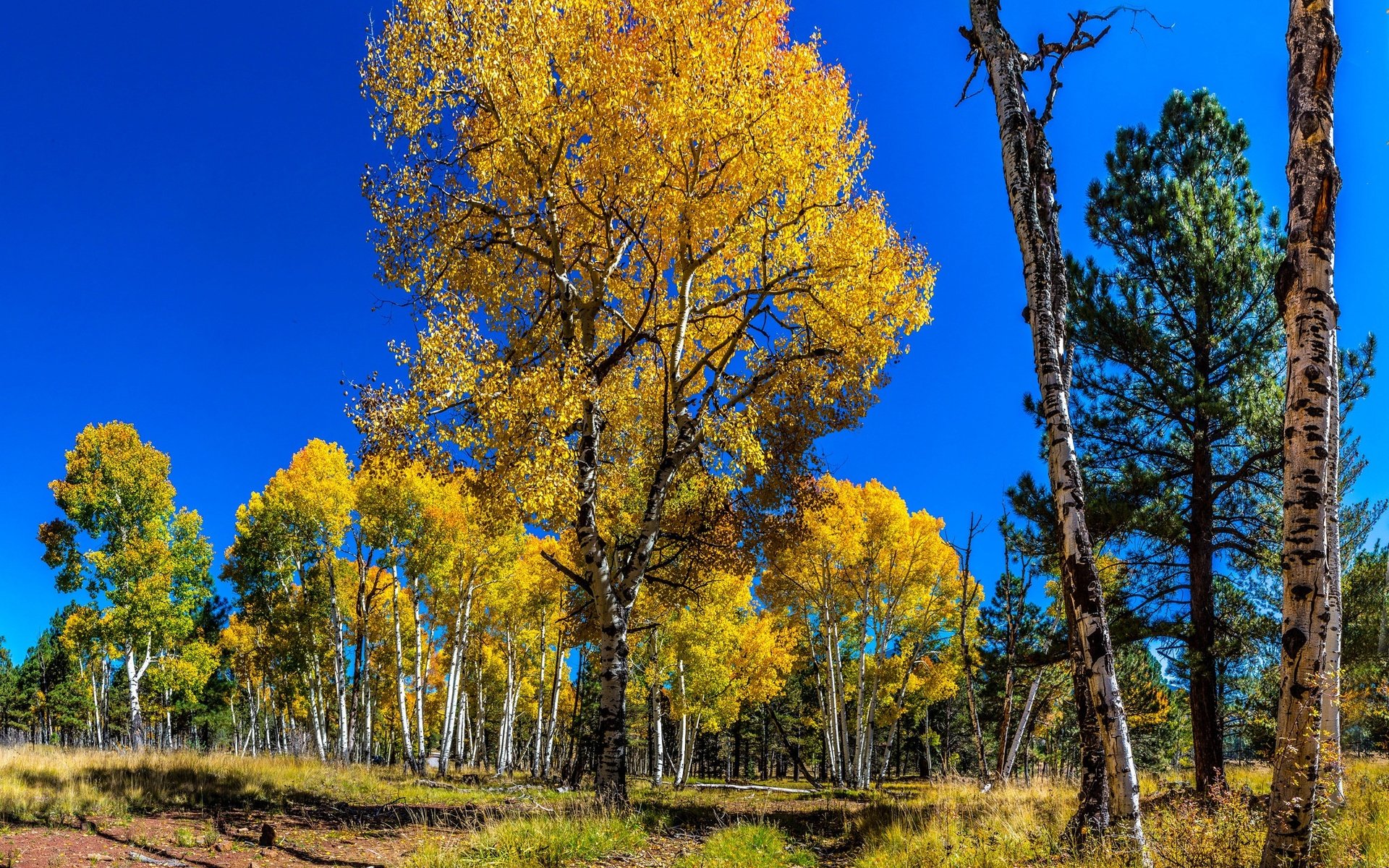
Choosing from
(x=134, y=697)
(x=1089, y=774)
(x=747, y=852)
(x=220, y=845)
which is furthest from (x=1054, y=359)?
(x=134, y=697)

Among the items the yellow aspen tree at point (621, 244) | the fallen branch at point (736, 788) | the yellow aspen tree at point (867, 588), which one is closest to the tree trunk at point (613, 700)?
the yellow aspen tree at point (621, 244)

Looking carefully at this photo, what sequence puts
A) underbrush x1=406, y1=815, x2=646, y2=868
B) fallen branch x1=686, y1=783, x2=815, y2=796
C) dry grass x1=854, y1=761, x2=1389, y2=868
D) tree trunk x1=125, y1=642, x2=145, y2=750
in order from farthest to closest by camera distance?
tree trunk x1=125, y1=642, x2=145, y2=750
fallen branch x1=686, y1=783, x2=815, y2=796
underbrush x1=406, y1=815, x2=646, y2=868
dry grass x1=854, y1=761, x2=1389, y2=868

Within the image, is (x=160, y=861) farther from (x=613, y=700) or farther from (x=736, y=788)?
(x=736, y=788)

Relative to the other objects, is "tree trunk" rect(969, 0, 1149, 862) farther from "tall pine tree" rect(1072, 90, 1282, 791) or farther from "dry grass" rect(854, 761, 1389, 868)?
"tall pine tree" rect(1072, 90, 1282, 791)

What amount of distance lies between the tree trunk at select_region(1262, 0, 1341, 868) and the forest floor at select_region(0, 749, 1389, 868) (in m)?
0.61

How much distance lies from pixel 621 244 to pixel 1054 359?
5923mm

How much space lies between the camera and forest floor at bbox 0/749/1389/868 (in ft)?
18.3

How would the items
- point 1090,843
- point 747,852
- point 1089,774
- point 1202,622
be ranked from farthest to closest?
point 1202,622, point 747,852, point 1089,774, point 1090,843

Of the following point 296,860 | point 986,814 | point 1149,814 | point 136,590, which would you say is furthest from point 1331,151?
point 136,590

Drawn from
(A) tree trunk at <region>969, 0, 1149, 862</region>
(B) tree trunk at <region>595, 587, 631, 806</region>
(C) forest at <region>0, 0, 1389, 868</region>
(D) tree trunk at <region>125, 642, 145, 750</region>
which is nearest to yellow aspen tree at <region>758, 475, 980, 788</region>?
(C) forest at <region>0, 0, 1389, 868</region>

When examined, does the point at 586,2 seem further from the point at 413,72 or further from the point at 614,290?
the point at 614,290

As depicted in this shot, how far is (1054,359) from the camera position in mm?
6055

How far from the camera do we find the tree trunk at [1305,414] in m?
3.56

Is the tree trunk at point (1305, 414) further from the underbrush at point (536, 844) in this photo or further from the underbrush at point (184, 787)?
the underbrush at point (184, 787)
